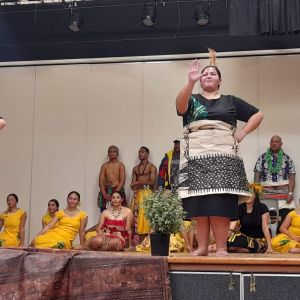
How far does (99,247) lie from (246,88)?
3.51m

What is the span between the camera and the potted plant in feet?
10.3

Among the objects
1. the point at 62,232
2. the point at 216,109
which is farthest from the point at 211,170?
the point at 62,232

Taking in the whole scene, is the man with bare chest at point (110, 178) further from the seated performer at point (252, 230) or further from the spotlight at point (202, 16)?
the seated performer at point (252, 230)

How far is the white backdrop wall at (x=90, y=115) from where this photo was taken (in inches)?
338

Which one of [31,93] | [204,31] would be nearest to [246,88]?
[204,31]

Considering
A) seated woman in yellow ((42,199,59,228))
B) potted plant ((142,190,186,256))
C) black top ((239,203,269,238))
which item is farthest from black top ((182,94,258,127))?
seated woman in yellow ((42,199,59,228))

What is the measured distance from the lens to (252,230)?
605 cm

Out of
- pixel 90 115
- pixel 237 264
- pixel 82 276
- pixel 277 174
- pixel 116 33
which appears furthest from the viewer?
pixel 90 115

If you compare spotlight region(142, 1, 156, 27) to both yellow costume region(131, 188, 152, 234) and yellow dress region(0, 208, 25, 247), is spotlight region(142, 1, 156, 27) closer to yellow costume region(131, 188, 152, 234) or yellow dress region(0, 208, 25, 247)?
yellow costume region(131, 188, 152, 234)

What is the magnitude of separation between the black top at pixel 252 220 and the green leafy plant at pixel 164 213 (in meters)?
2.91

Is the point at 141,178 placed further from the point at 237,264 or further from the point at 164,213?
the point at 237,264

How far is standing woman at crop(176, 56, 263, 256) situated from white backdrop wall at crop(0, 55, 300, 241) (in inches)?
205

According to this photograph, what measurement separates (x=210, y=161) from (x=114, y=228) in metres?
4.06

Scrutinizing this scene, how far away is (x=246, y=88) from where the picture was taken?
8.61 metres
